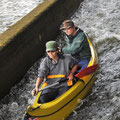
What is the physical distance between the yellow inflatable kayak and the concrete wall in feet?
4.62

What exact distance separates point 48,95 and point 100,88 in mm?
1672

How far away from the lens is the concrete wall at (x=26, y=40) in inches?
211

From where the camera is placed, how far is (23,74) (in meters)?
6.22

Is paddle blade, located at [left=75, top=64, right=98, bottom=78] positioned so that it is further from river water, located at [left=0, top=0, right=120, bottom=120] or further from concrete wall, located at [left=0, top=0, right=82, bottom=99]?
concrete wall, located at [left=0, top=0, right=82, bottom=99]

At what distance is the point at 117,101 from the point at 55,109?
162cm

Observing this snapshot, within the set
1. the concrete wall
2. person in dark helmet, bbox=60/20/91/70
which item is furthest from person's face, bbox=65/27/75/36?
the concrete wall

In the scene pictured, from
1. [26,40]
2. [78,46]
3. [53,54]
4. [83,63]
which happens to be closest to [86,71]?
[83,63]

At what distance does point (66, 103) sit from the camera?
14.3ft

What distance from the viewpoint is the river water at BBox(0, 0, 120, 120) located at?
479cm

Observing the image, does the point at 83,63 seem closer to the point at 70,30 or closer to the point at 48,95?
the point at 70,30

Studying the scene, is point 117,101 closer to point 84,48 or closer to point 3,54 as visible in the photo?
point 84,48

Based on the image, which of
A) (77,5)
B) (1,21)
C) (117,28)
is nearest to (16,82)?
(1,21)

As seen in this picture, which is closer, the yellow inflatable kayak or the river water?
the yellow inflatable kayak

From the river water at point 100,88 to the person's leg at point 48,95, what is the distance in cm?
67
